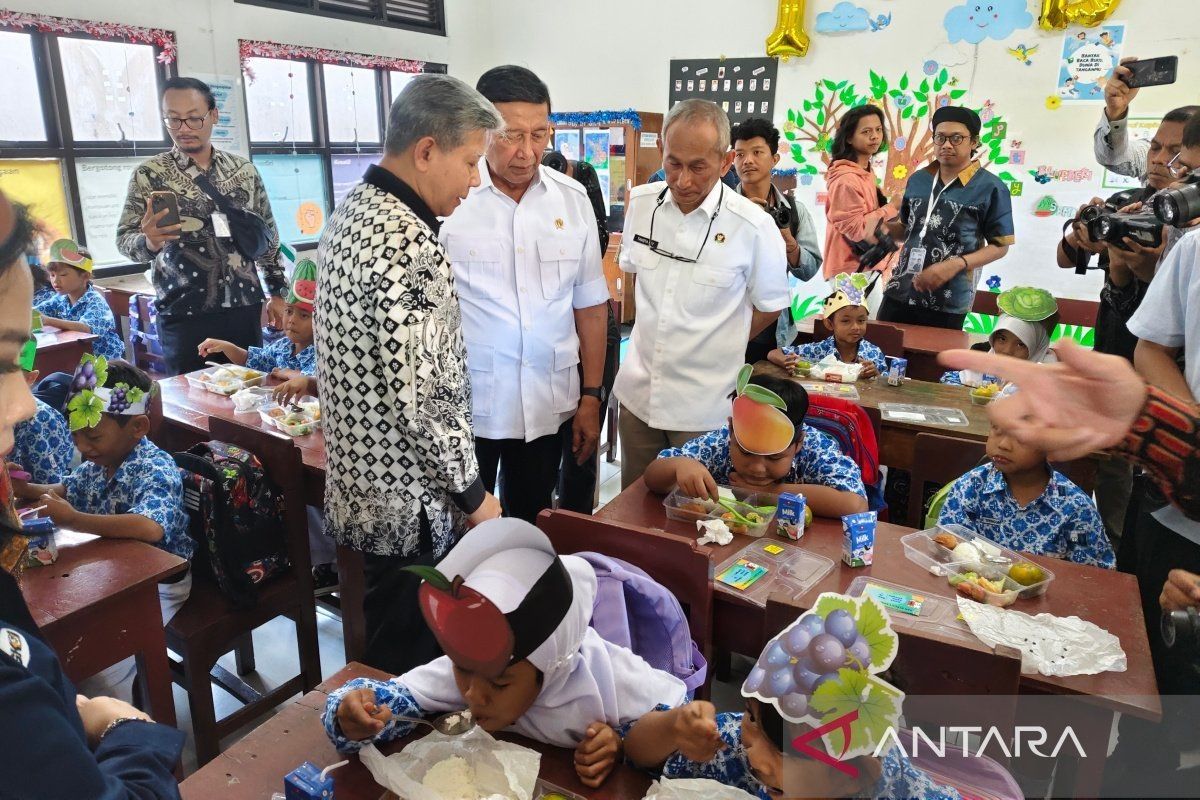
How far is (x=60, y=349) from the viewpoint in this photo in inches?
150

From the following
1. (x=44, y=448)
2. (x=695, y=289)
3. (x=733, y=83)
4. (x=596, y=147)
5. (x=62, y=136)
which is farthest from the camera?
(x=596, y=147)

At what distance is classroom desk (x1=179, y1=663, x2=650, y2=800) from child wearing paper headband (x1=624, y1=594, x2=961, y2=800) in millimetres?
296

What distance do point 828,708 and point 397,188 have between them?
1337mm

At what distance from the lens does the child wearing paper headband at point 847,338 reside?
11.5 feet

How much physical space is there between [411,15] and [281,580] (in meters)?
6.54

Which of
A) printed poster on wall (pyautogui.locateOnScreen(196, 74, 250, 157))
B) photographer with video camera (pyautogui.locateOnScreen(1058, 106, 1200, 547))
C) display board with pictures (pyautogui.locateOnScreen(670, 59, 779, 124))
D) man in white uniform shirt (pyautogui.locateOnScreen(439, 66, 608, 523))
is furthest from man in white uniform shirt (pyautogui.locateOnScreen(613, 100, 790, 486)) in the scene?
printed poster on wall (pyautogui.locateOnScreen(196, 74, 250, 157))

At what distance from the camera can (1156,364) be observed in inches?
70.4

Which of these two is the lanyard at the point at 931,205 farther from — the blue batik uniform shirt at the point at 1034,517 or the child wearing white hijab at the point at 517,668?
the child wearing white hijab at the point at 517,668

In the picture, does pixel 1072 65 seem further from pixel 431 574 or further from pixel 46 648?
pixel 46 648

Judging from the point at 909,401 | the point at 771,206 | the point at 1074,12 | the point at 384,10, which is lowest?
the point at 909,401

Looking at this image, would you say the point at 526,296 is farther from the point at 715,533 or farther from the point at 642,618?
the point at 642,618

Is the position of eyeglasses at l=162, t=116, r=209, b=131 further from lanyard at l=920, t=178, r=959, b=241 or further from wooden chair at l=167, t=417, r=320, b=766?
lanyard at l=920, t=178, r=959, b=241

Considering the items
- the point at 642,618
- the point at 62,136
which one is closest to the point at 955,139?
the point at 642,618

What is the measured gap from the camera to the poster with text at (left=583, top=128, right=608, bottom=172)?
290 inches
